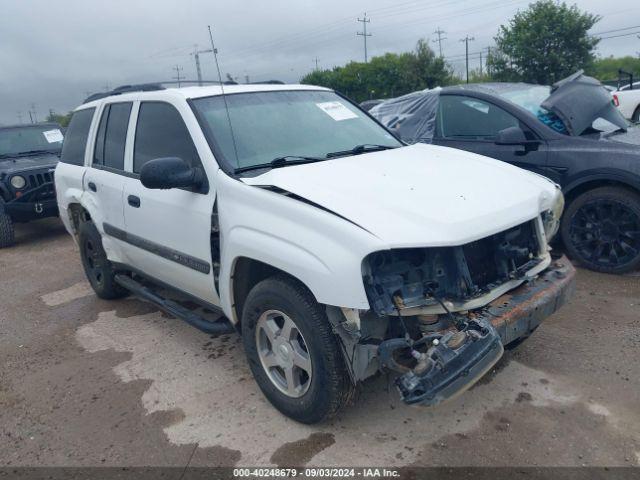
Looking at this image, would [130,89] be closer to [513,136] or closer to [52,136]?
[513,136]

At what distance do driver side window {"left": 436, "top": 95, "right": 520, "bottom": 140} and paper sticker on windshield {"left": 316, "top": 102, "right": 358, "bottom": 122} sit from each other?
193cm

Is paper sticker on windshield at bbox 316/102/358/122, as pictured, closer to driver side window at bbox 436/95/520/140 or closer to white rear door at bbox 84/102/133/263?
white rear door at bbox 84/102/133/263

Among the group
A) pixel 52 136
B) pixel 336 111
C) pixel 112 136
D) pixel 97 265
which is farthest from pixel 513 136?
pixel 52 136

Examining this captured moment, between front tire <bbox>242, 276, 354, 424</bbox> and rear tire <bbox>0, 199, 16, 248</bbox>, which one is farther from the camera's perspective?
rear tire <bbox>0, 199, 16, 248</bbox>

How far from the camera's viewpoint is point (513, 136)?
491cm

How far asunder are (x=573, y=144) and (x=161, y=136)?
11.6ft

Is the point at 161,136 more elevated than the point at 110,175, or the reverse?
the point at 161,136

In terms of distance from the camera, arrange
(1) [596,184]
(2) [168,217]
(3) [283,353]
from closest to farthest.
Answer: (3) [283,353]
(2) [168,217]
(1) [596,184]

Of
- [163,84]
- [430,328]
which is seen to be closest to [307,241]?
[430,328]

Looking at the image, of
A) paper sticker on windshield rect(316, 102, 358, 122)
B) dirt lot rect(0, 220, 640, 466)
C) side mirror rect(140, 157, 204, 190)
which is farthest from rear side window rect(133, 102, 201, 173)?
dirt lot rect(0, 220, 640, 466)

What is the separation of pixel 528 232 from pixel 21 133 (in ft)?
28.6

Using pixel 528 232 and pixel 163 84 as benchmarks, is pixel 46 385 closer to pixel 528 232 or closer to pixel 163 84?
pixel 163 84

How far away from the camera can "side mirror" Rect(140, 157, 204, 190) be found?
3.03 meters

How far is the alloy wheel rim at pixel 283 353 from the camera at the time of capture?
281 centimetres
